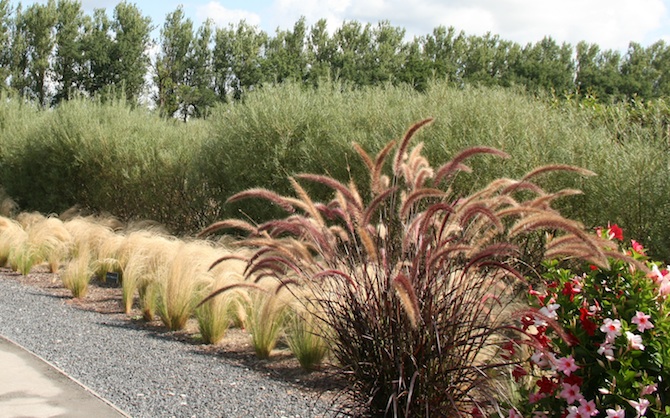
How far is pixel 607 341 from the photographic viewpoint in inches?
122

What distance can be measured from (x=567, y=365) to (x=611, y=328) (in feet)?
0.85

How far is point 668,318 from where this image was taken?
3.17 metres

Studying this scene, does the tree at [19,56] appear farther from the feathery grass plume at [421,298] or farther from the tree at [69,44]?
the feathery grass plume at [421,298]

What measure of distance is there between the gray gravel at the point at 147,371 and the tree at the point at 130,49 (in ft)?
122

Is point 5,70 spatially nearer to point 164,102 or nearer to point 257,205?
point 164,102


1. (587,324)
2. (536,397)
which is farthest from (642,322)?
(536,397)

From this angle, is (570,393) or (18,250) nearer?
(570,393)

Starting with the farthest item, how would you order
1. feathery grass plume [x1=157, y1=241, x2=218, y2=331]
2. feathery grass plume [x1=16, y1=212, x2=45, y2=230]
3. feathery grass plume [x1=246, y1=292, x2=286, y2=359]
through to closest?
feathery grass plume [x1=16, y1=212, x2=45, y2=230], feathery grass plume [x1=157, y1=241, x2=218, y2=331], feathery grass plume [x1=246, y1=292, x2=286, y2=359]

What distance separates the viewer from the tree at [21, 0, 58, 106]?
141 ft

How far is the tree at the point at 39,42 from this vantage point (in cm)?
4291

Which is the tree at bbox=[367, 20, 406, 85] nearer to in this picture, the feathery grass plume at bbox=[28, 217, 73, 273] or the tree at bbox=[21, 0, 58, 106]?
the tree at bbox=[21, 0, 58, 106]

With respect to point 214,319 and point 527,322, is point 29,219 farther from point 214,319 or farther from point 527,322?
point 527,322

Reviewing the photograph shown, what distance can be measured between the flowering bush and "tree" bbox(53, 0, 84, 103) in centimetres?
4432

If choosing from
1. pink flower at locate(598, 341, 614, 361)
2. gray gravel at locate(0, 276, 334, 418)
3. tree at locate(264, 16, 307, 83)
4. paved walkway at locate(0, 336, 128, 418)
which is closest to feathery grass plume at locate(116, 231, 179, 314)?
gray gravel at locate(0, 276, 334, 418)
